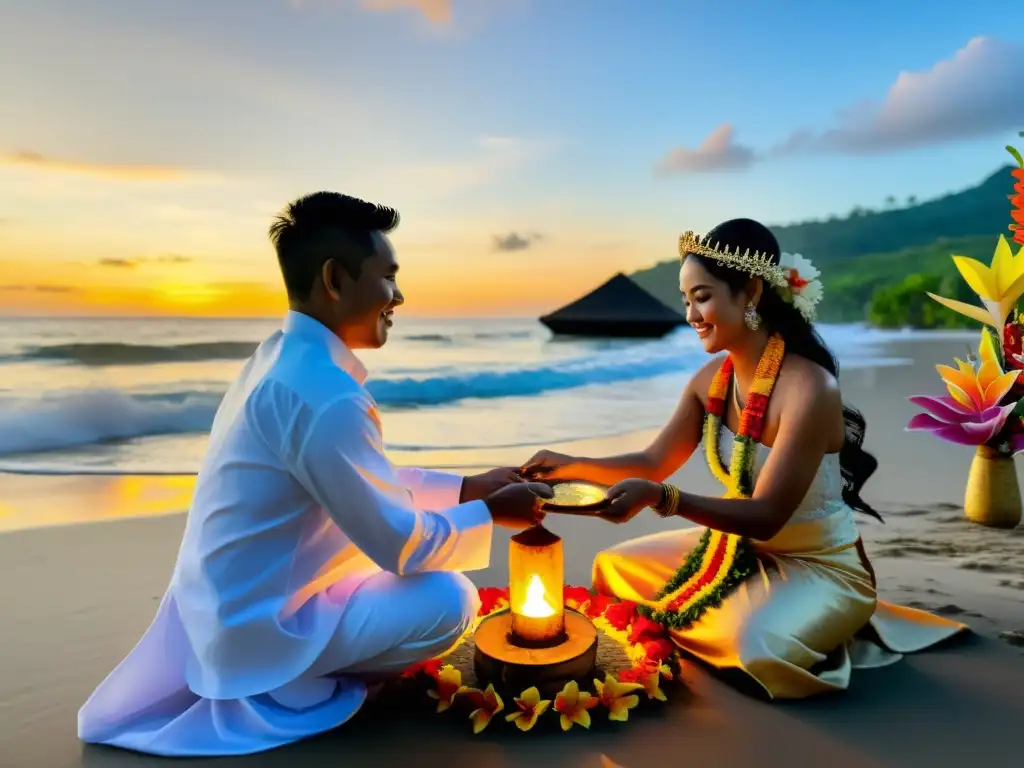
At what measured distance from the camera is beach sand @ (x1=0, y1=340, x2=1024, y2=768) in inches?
73.6

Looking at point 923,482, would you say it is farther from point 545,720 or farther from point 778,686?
point 545,720

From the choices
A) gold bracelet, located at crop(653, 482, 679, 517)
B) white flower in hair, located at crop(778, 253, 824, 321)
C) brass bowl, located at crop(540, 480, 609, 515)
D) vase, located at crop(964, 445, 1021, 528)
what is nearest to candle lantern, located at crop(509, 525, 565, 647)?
brass bowl, located at crop(540, 480, 609, 515)

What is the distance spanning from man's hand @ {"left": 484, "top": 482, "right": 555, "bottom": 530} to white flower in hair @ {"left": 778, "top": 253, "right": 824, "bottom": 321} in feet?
3.53

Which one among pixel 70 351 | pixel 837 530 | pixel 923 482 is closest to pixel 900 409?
pixel 923 482

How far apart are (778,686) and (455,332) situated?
17.5m

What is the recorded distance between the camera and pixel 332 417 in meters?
1.75

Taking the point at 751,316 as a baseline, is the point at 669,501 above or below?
below

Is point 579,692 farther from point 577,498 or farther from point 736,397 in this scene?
point 736,397

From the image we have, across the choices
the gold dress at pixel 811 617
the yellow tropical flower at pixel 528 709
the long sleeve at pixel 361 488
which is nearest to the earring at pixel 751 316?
the gold dress at pixel 811 617

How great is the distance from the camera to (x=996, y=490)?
3.74 meters

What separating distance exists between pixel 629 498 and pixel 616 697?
0.57 m

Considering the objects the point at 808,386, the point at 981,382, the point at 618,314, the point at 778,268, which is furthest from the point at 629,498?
the point at 618,314

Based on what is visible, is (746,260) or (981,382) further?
(981,382)

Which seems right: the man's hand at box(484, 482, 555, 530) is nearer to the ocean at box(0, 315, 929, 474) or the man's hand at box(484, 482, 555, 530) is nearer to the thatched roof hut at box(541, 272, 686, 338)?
the ocean at box(0, 315, 929, 474)
